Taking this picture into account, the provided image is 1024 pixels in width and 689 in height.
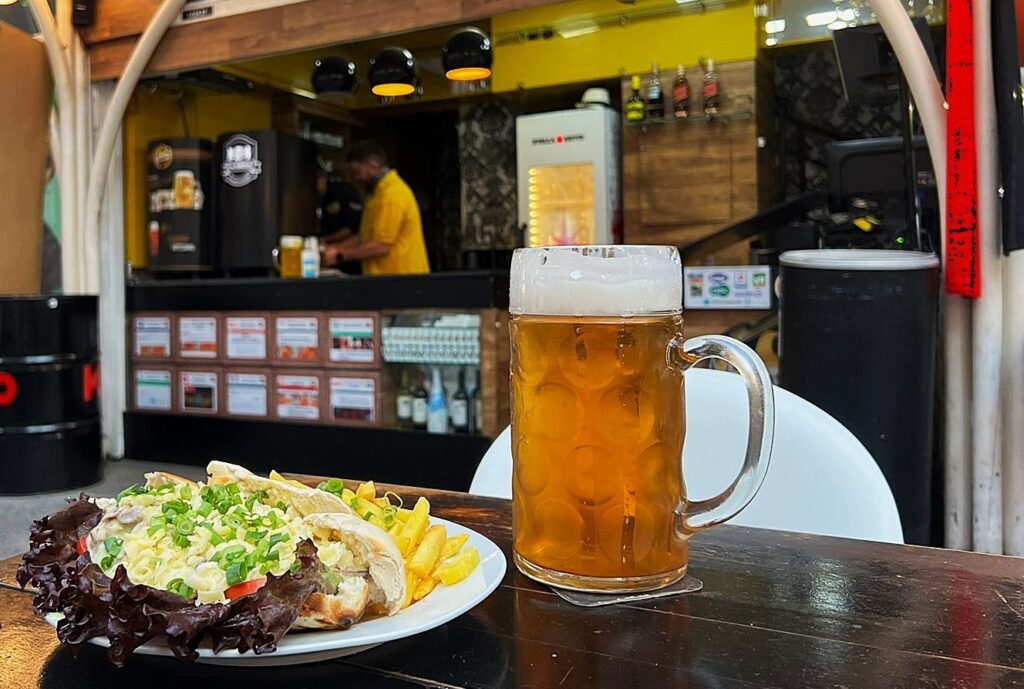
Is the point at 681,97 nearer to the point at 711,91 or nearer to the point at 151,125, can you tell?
the point at 711,91

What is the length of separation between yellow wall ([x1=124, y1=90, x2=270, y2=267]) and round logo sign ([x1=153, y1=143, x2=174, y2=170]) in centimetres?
14

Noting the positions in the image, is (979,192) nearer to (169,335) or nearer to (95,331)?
(95,331)

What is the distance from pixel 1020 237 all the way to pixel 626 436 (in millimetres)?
2079

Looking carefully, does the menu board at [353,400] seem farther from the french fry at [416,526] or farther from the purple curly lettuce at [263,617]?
the purple curly lettuce at [263,617]

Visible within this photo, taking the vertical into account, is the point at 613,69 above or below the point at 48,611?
above

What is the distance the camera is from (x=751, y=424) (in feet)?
2.36

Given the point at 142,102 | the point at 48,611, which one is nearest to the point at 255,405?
the point at 142,102

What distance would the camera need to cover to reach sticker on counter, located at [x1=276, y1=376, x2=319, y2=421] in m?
4.72

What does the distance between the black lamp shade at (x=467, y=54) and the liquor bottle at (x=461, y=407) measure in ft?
5.45

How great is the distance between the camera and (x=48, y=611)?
0.59m

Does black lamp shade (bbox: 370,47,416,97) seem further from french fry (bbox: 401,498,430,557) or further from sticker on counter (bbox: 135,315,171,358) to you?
french fry (bbox: 401,498,430,557)

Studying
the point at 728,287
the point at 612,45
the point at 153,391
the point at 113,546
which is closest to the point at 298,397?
the point at 153,391

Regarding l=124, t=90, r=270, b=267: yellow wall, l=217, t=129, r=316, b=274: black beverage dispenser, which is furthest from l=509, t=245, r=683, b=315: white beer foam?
l=217, t=129, r=316, b=274: black beverage dispenser

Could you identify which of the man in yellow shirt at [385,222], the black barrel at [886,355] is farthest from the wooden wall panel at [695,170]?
the black barrel at [886,355]
